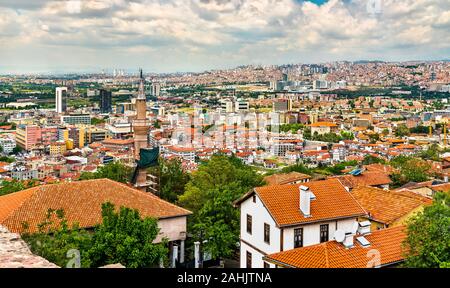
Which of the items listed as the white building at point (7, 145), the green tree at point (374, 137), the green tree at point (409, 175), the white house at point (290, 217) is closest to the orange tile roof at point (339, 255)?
the white house at point (290, 217)

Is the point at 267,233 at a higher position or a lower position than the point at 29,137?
higher

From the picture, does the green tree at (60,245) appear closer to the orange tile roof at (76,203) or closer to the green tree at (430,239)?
the orange tile roof at (76,203)

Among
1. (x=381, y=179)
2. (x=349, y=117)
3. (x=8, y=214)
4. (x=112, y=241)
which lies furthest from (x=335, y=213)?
(x=349, y=117)

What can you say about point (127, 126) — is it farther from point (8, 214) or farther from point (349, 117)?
point (8, 214)

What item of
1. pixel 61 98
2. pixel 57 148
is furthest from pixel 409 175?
pixel 57 148

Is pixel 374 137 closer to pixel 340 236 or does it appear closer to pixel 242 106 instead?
pixel 242 106

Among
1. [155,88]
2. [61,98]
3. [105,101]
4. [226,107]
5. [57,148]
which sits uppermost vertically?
[155,88]
